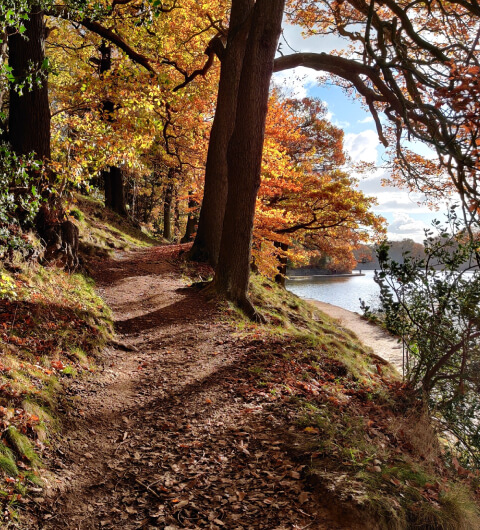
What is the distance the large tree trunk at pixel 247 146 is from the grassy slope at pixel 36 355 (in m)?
2.41

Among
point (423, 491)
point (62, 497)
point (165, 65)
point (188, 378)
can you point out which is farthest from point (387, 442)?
point (165, 65)

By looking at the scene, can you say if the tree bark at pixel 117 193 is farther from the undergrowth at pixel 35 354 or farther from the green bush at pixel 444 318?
the green bush at pixel 444 318

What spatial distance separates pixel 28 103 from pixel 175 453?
240 inches

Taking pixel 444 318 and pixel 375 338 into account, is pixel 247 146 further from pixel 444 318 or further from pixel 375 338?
pixel 375 338

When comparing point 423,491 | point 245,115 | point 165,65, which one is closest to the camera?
point 423,491

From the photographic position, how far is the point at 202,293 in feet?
25.9

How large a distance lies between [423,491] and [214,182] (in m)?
8.24

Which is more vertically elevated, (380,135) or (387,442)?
(380,135)

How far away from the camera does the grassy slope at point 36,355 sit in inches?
108

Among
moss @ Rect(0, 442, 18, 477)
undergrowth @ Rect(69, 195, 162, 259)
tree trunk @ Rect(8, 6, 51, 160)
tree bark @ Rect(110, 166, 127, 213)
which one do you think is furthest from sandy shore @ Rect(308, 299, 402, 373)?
moss @ Rect(0, 442, 18, 477)

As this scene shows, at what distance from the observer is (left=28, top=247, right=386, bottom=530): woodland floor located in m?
2.70

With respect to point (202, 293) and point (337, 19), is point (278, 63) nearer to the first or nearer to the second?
point (337, 19)

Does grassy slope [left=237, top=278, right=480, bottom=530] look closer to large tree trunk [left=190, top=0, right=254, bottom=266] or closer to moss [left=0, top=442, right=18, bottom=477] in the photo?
moss [left=0, top=442, right=18, bottom=477]

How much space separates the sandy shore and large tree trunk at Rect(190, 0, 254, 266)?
7.55m
